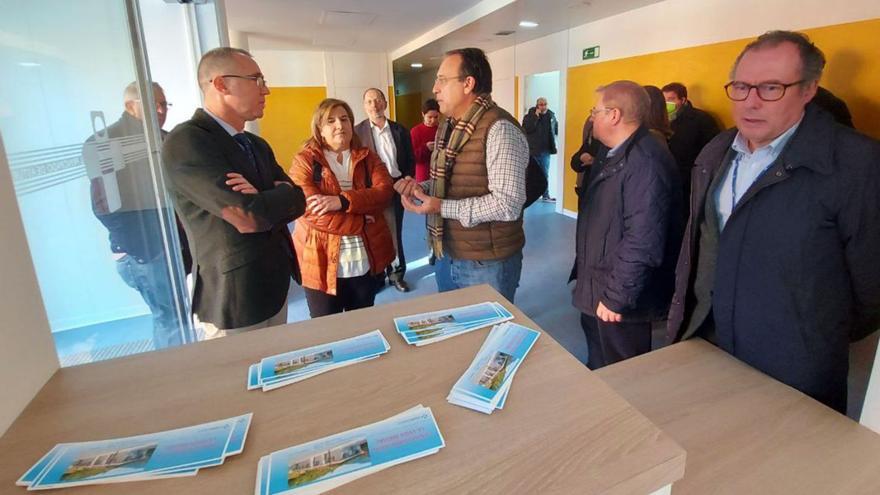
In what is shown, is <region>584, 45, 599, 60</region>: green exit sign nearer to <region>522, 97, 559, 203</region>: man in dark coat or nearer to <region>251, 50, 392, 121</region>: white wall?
<region>522, 97, 559, 203</region>: man in dark coat

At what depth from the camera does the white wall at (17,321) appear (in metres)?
0.69

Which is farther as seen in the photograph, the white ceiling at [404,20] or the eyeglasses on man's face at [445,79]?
the white ceiling at [404,20]

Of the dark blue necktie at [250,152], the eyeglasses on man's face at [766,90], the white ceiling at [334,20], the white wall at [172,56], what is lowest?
the dark blue necktie at [250,152]

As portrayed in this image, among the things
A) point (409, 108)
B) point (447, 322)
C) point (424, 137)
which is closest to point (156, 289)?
point (447, 322)

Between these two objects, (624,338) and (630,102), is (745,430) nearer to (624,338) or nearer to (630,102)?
(624,338)

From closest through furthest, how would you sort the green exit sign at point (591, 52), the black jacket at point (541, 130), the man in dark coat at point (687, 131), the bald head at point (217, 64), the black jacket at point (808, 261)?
the black jacket at point (808, 261)
the bald head at point (217, 64)
the man in dark coat at point (687, 131)
the green exit sign at point (591, 52)
the black jacket at point (541, 130)

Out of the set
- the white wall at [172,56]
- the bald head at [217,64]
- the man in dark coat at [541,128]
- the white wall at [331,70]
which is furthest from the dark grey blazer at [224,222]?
the white wall at [331,70]

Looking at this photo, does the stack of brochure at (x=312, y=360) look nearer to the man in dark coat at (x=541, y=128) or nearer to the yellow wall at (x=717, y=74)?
the yellow wall at (x=717, y=74)

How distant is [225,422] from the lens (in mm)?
667

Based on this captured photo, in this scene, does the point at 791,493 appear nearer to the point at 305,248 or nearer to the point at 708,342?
the point at 708,342

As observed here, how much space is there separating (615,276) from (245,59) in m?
1.53

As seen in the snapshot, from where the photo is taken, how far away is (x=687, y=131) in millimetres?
3568

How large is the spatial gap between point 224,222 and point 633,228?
1.41 metres

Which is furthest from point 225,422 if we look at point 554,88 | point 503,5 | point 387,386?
point 554,88
